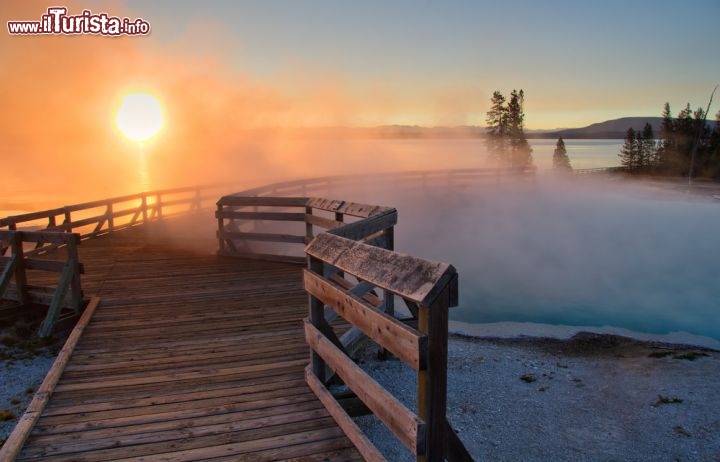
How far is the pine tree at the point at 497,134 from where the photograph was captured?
213 feet

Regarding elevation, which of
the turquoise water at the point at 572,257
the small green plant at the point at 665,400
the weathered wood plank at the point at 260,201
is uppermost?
the weathered wood plank at the point at 260,201

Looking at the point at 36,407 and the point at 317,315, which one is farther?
the point at 317,315

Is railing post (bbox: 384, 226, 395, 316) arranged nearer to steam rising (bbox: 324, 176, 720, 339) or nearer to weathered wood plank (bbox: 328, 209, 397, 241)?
weathered wood plank (bbox: 328, 209, 397, 241)

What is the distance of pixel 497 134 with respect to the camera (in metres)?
65.8

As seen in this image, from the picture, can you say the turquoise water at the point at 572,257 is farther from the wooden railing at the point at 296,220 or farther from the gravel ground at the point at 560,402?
the wooden railing at the point at 296,220

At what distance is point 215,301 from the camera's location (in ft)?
24.8

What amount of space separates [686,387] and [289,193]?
586 inches

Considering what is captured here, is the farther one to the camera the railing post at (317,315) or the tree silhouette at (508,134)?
the tree silhouette at (508,134)

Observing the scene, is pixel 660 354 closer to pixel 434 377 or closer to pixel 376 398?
pixel 376 398

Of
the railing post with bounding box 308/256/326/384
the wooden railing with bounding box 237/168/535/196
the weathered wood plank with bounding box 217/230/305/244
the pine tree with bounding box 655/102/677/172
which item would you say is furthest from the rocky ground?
the pine tree with bounding box 655/102/677/172

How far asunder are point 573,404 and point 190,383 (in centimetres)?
503

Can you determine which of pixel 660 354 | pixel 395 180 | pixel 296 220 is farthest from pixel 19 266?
pixel 395 180

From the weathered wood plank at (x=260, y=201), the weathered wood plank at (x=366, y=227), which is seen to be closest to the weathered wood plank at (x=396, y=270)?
the weathered wood plank at (x=366, y=227)

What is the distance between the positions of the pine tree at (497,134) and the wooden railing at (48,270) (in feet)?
204
